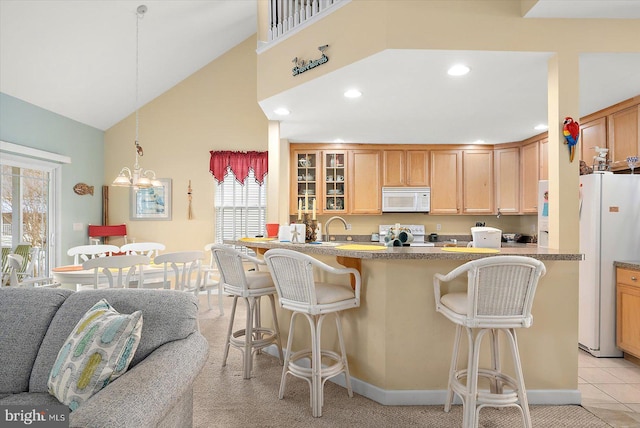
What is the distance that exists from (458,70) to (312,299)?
1.99 m

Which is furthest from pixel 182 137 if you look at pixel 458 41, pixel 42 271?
pixel 458 41

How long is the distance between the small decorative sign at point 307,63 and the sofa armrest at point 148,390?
87.4 inches

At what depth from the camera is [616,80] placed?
3.05 metres

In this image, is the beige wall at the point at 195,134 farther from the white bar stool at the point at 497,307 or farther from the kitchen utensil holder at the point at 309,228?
the white bar stool at the point at 497,307

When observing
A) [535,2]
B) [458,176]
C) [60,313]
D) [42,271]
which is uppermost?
[535,2]

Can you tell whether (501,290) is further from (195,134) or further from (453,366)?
(195,134)

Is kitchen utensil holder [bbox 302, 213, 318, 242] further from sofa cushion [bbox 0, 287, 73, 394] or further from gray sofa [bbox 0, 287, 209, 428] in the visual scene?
sofa cushion [bbox 0, 287, 73, 394]

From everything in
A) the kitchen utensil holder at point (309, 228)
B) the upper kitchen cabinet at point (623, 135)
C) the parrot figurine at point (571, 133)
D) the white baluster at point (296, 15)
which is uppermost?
the white baluster at point (296, 15)

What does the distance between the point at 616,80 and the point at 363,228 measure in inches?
145

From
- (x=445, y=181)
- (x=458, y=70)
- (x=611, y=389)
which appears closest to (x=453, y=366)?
(x=611, y=389)

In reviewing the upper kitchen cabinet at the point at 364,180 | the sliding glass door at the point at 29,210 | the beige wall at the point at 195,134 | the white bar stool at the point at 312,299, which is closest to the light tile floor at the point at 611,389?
the white bar stool at the point at 312,299

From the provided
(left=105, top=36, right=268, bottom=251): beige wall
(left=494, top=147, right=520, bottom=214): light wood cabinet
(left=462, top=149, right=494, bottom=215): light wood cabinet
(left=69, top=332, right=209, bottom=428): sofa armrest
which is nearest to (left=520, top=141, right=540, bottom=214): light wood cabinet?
(left=494, top=147, right=520, bottom=214): light wood cabinet

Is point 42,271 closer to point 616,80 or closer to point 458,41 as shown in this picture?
point 458,41

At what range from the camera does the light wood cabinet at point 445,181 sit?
18.7ft
